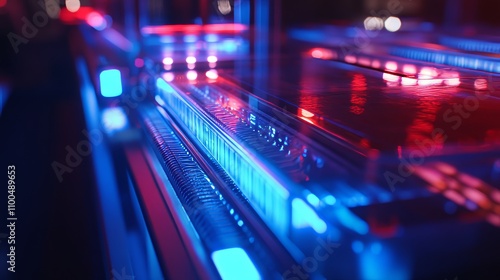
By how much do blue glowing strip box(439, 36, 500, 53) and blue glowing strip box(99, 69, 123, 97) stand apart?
177 centimetres

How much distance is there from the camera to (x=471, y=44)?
2.88m

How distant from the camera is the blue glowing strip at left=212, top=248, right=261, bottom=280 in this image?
77 cm

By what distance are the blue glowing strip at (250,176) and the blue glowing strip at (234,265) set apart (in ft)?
0.24

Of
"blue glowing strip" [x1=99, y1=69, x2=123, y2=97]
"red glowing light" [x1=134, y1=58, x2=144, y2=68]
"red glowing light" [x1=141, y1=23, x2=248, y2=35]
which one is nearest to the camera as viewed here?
"blue glowing strip" [x1=99, y1=69, x2=123, y2=97]

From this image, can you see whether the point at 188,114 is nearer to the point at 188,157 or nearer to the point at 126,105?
the point at 188,157

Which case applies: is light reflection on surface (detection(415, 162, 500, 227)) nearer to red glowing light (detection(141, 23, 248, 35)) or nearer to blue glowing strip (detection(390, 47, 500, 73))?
blue glowing strip (detection(390, 47, 500, 73))

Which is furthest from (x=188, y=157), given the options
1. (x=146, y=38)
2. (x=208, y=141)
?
(x=146, y=38)

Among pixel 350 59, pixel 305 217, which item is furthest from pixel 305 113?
pixel 350 59

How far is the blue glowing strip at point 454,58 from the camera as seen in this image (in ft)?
6.78

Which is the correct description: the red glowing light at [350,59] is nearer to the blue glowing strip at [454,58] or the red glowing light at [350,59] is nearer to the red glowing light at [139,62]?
the blue glowing strip at [454,58]

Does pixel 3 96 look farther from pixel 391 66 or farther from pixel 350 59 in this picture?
pixel 391 66

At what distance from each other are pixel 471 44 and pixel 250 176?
2333mm

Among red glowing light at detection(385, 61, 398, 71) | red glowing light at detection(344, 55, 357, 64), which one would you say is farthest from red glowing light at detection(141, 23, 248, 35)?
red glowing light at detection(385, 61, 398, 71)

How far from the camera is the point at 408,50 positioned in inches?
108
